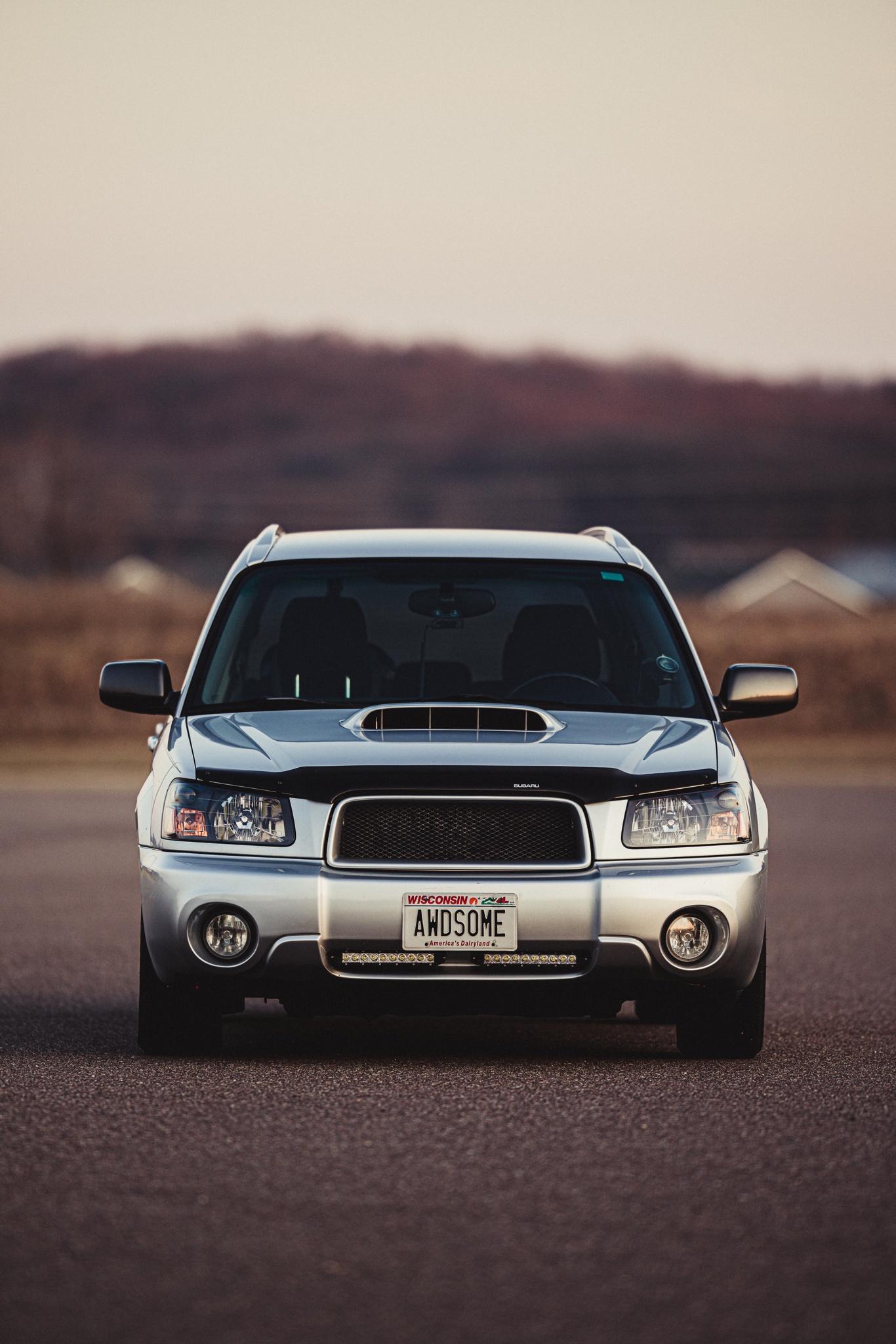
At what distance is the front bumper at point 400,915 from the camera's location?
22.0 ft

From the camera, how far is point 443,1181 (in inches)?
210

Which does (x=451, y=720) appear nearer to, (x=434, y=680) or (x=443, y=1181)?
(x=434, y=680)

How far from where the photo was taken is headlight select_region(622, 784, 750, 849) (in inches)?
270

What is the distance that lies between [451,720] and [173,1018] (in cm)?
143

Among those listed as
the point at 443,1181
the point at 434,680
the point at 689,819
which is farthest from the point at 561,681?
the point at 443,1181

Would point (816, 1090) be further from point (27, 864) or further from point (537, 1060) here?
point (27, 864)

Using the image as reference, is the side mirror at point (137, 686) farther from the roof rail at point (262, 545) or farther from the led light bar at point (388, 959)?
the led light bar at point (388, 959)

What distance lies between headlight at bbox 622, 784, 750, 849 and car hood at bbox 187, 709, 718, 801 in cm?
5

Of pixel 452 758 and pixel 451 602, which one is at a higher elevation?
pixel 451 602

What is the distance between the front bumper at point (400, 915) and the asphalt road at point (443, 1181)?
366 mm

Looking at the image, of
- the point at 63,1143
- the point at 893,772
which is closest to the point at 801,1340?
the point at 63,1143

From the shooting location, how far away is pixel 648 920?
6773 mm

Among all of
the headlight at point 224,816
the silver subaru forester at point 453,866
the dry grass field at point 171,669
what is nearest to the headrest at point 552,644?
the silver subaru forester at point 453,866

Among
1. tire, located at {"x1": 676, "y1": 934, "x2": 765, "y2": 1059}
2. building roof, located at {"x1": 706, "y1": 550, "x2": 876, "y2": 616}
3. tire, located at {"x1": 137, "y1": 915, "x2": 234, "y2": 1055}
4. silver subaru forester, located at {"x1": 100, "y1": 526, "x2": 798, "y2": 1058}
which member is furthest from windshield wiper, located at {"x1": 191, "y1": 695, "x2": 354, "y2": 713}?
building roof, located at {"x1": 706, "y1": 550, "x2": 876, "y2": 616}
